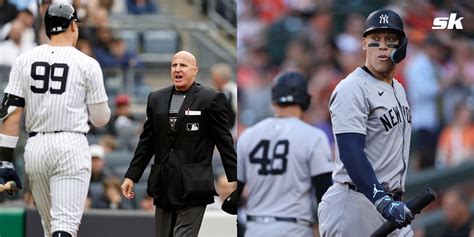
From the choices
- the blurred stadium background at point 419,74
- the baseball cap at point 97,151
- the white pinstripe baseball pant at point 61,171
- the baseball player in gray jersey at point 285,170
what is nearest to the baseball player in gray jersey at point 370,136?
the baseball player in gray jersey at point 285,170

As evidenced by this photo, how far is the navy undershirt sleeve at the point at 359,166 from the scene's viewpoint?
3.79 metres

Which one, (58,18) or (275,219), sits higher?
(58,18)

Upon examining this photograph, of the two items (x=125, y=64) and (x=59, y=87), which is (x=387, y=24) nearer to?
(x=59, y=87)

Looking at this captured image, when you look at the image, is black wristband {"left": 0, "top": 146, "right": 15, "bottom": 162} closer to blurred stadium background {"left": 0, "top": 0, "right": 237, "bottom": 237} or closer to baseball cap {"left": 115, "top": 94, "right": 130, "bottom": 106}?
blurred stadium background {"left": 0, "top": 0, "right": 237, "bottom": 237}

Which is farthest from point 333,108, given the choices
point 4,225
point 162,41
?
point 162,41

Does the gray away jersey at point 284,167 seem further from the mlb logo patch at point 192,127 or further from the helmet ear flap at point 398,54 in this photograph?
the helmet ear flap at point 398,54

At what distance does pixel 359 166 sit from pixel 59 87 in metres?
1.53

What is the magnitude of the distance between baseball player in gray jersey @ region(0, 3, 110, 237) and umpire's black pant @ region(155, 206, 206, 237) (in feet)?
1.43

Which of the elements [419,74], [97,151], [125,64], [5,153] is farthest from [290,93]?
[419,74]

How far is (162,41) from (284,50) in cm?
134

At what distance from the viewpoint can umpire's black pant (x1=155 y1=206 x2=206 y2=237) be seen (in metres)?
4.80

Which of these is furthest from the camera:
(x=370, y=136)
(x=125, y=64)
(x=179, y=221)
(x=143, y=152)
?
(x=125, y=64)

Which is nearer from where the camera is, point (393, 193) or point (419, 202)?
point (419, 202)

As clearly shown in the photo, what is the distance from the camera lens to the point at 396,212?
368cm
